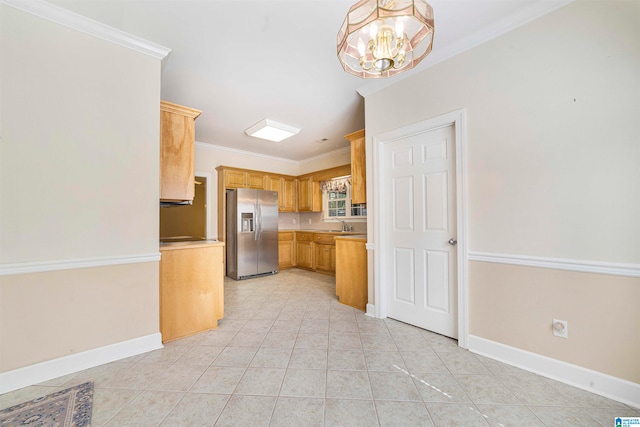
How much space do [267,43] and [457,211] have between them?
228cm

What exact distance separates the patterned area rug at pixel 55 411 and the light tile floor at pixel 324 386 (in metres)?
0.06

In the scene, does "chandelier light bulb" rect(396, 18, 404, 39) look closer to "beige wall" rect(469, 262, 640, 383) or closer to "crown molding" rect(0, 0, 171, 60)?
"beige wall" rect(469, 262, 640, 383)

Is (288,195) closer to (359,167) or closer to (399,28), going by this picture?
(359,167)

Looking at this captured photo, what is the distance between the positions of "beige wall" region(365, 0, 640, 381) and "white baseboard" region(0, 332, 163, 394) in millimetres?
2882

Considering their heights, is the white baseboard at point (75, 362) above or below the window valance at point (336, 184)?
below

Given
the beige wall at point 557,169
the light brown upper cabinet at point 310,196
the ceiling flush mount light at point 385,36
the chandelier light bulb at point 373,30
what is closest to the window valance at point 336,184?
the light brown upper cabinet at point 310,196

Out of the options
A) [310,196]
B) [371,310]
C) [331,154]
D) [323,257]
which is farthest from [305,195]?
[371,310]

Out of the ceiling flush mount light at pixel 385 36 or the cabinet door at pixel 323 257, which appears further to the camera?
the cabinet door at pixel 323 257

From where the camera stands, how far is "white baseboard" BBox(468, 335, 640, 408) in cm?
152

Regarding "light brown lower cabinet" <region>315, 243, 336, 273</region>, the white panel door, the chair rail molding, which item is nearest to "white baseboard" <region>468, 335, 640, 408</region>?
the white panel door

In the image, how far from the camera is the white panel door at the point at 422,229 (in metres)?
2.35

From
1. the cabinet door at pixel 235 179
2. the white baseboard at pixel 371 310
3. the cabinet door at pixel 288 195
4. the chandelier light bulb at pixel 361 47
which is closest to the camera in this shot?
the chandelier light bulb at pixel 361 47

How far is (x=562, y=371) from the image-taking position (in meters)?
1.72

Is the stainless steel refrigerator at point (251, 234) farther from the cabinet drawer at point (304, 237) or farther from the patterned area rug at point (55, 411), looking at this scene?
the patterned area rug at point (55, 411)
